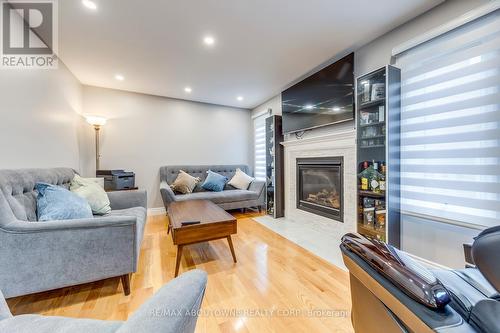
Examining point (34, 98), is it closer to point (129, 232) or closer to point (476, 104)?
point (129, 232)

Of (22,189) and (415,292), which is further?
(22,189)

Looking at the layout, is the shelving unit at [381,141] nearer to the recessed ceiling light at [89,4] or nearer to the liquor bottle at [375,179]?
the liquor bottle at [375,179]

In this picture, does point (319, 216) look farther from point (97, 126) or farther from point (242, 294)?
point (97, 126)

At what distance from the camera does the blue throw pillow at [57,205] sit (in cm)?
148

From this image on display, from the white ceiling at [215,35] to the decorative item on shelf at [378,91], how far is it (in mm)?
548

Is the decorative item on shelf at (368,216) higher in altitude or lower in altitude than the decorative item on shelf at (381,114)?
lower

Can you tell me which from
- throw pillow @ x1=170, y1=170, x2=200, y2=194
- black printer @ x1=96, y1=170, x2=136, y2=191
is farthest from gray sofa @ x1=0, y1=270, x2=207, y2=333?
throw pillow @ x1=170, y1=170, x2=200, y2=194

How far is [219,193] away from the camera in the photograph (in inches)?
144

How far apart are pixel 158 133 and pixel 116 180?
48.6 inches

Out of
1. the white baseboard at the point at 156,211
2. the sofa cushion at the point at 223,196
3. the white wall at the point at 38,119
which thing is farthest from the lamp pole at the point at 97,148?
the sofa cushion at the point at 223,196

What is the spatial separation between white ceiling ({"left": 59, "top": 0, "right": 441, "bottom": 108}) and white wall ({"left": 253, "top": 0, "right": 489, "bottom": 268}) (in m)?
0.10

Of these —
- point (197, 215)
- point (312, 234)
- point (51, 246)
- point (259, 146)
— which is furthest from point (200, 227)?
point (259, 146)

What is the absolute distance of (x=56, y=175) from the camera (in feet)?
6.42

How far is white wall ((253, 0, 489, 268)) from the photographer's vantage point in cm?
164
